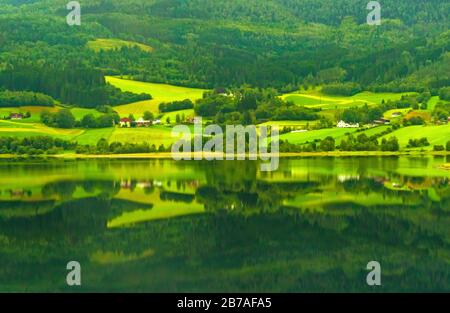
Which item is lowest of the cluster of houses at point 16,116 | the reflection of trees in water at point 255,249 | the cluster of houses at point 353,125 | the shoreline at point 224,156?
the reflection of trees in water at point 255,249

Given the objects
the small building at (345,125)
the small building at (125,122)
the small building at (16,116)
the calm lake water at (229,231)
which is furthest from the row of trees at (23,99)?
the calm lake water at (229,231)

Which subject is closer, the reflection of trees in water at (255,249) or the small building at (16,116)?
the reflection of trees in water at (255,249)

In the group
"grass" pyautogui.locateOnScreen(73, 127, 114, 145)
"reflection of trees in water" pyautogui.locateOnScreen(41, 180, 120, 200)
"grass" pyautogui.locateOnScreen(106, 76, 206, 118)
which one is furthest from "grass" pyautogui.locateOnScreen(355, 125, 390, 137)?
"reflection of trees in water" pyautogui.locateOnScreen(41, 180, 120, 200)

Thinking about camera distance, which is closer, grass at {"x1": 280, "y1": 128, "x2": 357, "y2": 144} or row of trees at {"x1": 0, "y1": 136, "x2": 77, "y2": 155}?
grass at {"x1": 280, "y1": 128, "x2": 357, "y2": 144}

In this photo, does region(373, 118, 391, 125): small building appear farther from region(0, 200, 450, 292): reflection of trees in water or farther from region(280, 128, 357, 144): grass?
region(0, 200, 450, 292): reflection of trees in water

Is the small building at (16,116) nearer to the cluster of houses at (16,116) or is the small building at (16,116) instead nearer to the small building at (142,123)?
the cluster of houses at (16,116)

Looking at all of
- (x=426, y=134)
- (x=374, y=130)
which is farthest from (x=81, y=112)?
(x=426, y=134)

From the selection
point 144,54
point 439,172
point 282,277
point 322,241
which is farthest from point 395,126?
point 144,54

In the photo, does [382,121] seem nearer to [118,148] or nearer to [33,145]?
[118,148]
